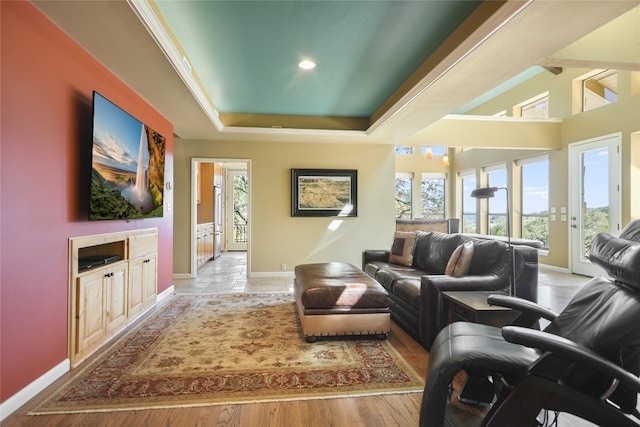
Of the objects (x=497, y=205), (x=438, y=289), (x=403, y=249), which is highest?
(x=497, y=205)

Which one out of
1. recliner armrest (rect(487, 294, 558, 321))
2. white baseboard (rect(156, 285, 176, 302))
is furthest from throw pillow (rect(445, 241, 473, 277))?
white baseboard (rect(156, 285, 176, 302))

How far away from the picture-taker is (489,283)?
108 inches

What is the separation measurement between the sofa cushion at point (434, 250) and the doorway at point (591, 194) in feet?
11.3

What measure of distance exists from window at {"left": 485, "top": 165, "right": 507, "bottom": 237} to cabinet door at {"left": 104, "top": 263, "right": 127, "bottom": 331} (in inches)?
310

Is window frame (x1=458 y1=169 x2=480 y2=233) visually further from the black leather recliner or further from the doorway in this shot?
the black leather recliner

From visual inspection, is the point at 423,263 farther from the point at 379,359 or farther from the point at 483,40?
the point at 483,40

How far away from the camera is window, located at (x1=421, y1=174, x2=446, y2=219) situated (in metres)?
10.2

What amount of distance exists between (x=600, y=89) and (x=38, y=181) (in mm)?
8244

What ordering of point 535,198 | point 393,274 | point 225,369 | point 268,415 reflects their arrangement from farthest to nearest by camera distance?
point 535,198 < point 393,274 < point 225,369 < point 268,415

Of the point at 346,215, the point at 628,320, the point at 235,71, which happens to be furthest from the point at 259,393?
the point at 346,215

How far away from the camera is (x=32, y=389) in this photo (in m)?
1.99

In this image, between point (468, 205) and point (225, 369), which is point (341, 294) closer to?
point (225, 369)

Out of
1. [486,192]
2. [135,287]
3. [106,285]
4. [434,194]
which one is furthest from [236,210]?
[486,192]

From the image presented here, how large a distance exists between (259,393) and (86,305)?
1.55 meters
